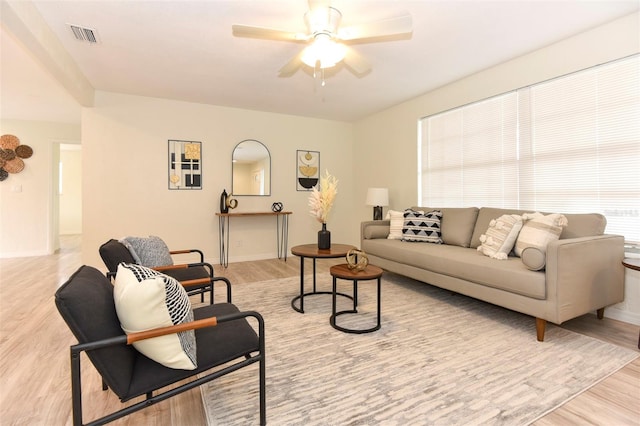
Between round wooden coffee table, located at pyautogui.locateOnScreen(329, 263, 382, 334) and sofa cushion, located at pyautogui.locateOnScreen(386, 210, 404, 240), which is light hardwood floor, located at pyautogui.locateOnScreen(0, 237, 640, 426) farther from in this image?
sofa cushion, located at pyautogui.locateOnScreen(386, 210, 404, 240)

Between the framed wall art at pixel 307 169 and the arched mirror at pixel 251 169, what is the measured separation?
A: 574mm

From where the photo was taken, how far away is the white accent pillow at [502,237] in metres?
2.79

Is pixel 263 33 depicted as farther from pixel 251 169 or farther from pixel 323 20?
pixel 251 169

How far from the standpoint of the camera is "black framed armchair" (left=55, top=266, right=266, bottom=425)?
3.42 ft

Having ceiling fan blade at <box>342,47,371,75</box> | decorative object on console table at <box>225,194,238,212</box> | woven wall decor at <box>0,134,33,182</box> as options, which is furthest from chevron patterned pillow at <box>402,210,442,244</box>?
woven wall decor at <box>0,134,33,182</box>

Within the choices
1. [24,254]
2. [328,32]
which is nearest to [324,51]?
[328,32]

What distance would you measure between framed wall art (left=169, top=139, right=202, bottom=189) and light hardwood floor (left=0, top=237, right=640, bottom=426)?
2.24 meters

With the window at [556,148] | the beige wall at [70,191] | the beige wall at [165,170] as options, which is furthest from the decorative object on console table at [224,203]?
the beige wall at [70,191]

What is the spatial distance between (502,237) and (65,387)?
3.41 m

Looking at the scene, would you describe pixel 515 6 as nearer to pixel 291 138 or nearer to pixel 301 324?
pixel 301 324

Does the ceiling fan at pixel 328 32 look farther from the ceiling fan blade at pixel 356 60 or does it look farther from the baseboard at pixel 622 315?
the baseboard at pixel 622 315

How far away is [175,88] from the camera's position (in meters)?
4.13

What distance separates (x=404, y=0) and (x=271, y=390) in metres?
2.84

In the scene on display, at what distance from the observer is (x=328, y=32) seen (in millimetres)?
2312
